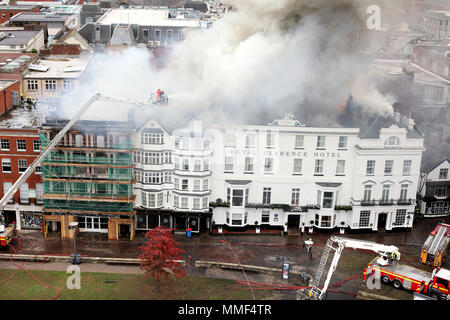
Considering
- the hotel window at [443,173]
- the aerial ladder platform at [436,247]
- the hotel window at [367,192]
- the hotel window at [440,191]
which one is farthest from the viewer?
the hotel window at [440,191]

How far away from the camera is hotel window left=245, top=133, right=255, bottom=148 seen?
1993 inches

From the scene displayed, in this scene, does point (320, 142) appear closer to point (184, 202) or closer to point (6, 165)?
point (184, 202)

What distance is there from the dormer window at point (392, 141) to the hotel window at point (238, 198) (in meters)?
12.7

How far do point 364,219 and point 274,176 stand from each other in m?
8.76

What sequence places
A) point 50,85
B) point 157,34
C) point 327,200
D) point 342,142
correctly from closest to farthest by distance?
point 342,142
point 327,200
point 50,85
point 157,34

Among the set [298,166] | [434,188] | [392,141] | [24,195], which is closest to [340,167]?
[298,166]

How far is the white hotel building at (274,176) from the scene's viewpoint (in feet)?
166

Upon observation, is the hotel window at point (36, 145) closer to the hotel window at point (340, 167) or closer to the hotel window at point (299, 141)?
the hotel window at point (299, 141)

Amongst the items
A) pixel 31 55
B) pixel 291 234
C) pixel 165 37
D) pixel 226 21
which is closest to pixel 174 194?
pixel 291 234

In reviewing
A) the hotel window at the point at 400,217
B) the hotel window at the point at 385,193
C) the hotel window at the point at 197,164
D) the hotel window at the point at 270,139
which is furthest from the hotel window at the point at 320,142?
the hotel window at the point at 197,164

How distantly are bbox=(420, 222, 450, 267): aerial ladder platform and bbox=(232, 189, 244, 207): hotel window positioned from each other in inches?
593

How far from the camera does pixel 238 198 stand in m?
51.5

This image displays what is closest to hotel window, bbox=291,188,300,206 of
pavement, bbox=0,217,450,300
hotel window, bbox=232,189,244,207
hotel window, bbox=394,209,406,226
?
pavement, bbox=0,217,450,300

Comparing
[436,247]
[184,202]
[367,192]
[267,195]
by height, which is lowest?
[436,247]
